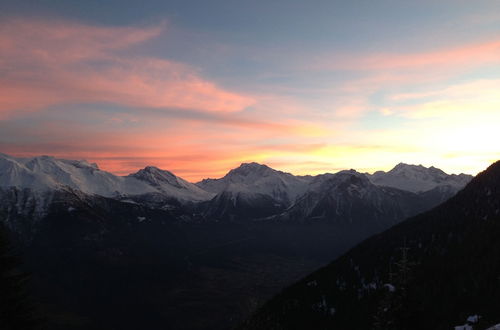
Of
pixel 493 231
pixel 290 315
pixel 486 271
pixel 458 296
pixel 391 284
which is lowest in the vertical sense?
pixel 290 315

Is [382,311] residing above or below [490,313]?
above

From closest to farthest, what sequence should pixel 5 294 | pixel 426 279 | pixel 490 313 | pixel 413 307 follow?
pixel 413 307, pixel 5 294, pixel 490 313, pixel 426 279

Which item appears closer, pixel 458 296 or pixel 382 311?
pixel 382 311

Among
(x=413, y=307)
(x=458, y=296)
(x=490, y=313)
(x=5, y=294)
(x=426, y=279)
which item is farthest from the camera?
(x=426, y=279)

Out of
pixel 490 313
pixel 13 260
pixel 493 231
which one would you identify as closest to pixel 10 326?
pixel 13 260

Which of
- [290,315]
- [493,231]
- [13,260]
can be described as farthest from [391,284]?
[493,231]

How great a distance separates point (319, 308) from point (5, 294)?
187117mm

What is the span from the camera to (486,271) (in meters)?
170

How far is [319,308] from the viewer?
198 m

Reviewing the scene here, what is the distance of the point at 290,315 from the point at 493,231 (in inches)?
4295

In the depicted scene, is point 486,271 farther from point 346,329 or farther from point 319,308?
point 319,308

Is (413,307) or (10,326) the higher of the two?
(413,307)

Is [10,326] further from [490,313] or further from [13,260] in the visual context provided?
[490,313]

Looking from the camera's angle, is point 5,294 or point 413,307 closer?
point 413,307
